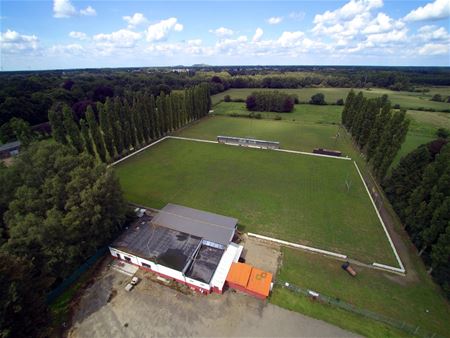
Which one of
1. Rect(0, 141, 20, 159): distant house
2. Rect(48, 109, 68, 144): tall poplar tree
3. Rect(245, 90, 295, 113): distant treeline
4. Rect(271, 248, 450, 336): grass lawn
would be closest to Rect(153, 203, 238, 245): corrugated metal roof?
Rect(271, 248, 450, 336): grass lawn

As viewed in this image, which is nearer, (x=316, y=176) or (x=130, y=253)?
(x=130, y=253)

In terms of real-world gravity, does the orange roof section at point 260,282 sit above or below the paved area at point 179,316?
above

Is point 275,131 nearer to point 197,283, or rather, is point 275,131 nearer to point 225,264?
point 225,264

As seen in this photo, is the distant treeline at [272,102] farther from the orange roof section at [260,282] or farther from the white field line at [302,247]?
the orange roof section at [260,282]

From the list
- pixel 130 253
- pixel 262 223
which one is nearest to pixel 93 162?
pixel 130 253

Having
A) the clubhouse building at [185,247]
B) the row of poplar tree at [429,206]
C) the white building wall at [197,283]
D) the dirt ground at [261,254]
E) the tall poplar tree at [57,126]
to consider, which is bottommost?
the dirt ground at [261,254]

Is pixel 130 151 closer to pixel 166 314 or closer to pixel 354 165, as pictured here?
pixel 166 314

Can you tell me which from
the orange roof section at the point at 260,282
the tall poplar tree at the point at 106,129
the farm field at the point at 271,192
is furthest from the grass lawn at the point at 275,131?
the orange roof section at the point at 260,282

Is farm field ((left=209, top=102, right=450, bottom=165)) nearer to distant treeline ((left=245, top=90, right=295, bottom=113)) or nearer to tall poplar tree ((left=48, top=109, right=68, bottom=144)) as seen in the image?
distant treeline ((left=245, top=90, right=295, bottom=113))
